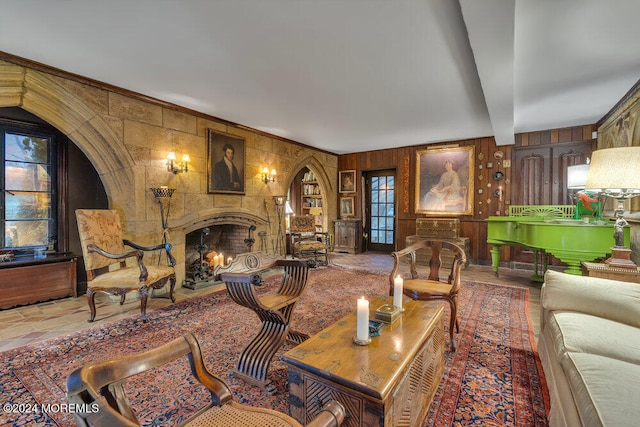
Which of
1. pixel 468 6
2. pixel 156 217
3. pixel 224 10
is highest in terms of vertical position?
pixel 224 10

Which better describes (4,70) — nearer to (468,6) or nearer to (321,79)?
(321,79)

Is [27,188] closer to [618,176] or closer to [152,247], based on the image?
[152,247]

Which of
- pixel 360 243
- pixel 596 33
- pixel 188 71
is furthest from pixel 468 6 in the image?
pixel 360 243

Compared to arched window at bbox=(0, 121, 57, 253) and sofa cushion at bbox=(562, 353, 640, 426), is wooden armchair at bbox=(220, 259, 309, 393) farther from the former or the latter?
arched window at bbox=(0, 121, 57, 253)

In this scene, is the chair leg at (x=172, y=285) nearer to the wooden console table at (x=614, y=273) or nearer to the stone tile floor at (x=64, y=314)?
the stone tile floor at (x=64, y=314)

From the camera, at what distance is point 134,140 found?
137 inches

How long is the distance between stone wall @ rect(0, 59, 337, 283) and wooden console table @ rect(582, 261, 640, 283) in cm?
439

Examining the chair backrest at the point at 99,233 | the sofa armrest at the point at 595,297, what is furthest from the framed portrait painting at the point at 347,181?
the sofa armrest at the point at 595,297

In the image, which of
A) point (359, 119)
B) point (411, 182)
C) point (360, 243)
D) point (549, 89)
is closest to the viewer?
point (549, 89)

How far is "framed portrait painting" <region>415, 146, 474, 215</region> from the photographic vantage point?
584 cm

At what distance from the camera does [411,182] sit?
6.52m

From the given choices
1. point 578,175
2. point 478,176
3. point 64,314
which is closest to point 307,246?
point 64,314

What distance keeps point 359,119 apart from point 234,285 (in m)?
3.59

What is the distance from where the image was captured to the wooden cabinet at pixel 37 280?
2965mm
